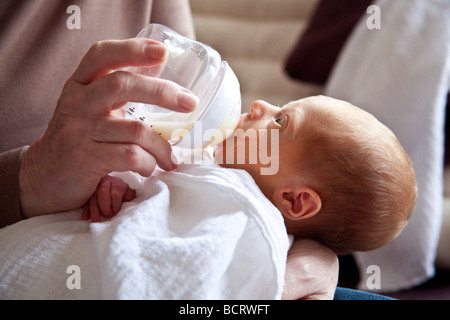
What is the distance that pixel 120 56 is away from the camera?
70 centimetres

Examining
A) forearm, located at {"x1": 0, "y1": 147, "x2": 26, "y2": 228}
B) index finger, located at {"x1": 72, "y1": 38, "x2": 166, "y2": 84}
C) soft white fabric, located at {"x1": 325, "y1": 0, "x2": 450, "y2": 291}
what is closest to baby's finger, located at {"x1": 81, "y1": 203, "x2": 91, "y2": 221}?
forearm, located at {"x1": 0, "y1": 147, "x2": 26, "y2": 228}

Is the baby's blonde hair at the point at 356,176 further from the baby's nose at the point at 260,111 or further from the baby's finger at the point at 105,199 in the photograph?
the baby's finger at the point at 105,199

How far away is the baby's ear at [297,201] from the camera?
0.86 meters

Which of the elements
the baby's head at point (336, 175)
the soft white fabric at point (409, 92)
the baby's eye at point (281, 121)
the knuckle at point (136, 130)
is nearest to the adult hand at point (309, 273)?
the baby's head at point (336, 175)

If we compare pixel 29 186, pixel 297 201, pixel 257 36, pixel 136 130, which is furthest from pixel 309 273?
pixel 257 36

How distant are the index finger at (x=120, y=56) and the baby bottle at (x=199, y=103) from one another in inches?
3.0

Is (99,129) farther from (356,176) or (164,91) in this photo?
(356,176)

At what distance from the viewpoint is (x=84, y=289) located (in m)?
0.69

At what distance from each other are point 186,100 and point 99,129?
0.14 metres

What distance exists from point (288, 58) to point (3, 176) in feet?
4.27
